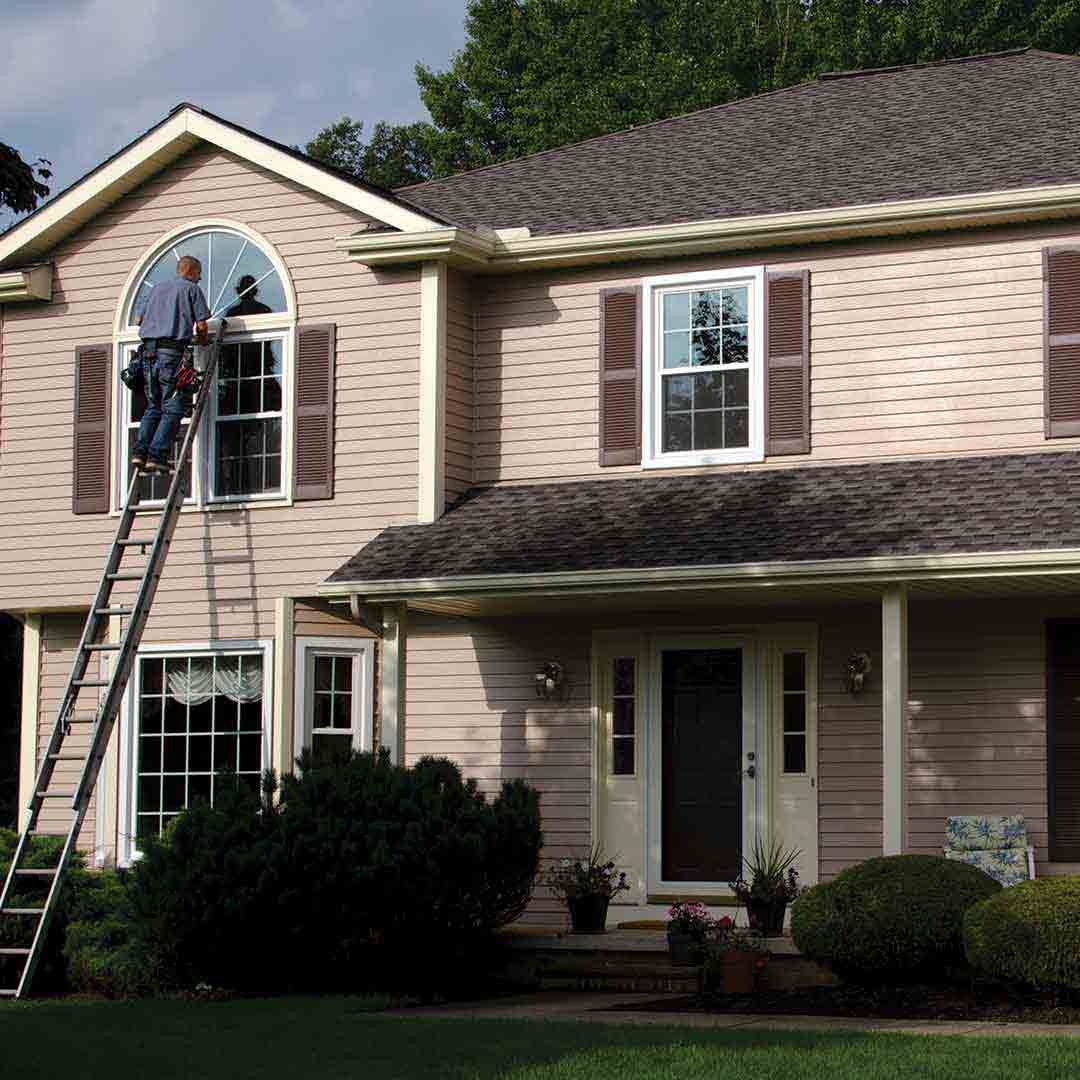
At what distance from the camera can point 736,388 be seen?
1576 centimetres

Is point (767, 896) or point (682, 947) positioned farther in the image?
point (767, 896)

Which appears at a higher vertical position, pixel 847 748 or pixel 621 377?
pixel 621 377

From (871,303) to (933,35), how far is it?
67.5 feet

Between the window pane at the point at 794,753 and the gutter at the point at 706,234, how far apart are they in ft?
12.7

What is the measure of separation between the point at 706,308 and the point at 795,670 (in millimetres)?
2996

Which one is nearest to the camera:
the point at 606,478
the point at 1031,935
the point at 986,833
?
the point at 1031,935

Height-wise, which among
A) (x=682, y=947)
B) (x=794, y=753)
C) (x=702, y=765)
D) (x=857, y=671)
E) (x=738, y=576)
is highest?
(x=738, y=576)

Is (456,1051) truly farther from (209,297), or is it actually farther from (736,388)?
(209,297)

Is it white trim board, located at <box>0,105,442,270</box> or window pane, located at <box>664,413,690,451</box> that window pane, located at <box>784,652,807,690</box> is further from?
white trim board, located at <box>0,105,442,270</box>

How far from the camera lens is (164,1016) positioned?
1166cm

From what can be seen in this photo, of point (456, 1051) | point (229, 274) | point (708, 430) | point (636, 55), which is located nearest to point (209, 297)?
point (229, 274)

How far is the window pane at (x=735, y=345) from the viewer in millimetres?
15766

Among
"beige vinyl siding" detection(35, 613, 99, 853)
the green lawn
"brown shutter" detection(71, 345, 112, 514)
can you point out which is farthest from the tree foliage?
the green lawn

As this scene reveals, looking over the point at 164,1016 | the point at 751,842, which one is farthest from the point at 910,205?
the point at 164,1016
